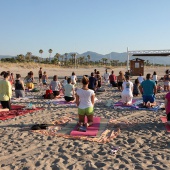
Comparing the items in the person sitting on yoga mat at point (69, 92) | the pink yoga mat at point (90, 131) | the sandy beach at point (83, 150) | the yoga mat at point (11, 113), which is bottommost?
the sandy beach at point (83, 150)

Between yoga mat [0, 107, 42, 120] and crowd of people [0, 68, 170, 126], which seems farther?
yoga mat [0, 107, 42, 120]

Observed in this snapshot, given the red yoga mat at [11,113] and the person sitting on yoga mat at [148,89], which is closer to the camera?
the red yoga mat at [11,113]

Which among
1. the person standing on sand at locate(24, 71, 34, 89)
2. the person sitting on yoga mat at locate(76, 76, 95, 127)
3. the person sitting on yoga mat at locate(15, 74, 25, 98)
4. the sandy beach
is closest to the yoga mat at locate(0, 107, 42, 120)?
the sandy beach

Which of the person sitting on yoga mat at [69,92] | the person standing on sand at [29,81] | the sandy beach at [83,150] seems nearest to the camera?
the sandy beach at [83,150]

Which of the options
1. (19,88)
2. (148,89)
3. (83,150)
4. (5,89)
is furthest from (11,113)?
(148,89)

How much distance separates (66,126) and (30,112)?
225 cm

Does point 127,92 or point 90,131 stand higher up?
point 127,92

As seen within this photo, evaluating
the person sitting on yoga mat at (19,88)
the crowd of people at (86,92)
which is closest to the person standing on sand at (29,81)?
the crowd of people at (86,92)

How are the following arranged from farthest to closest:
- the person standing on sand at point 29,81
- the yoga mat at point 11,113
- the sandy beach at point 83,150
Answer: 1. the person standing on sand at point 29,81
2. the yoga mat at point 11,113
3. the sandy beach at point 83,150

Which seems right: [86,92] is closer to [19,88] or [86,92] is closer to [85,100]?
[85,100]

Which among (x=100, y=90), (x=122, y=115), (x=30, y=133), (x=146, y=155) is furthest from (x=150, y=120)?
(x=100, y=90)

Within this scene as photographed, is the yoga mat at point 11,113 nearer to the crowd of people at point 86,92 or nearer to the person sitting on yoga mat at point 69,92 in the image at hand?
the crowd of people at point 86,92

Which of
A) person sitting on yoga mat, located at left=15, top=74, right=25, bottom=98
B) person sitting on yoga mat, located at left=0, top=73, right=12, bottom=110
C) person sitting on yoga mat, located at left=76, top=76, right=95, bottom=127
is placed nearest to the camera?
person sitting on yoga mat, located at left=76, top=76, right=95, bottom=127

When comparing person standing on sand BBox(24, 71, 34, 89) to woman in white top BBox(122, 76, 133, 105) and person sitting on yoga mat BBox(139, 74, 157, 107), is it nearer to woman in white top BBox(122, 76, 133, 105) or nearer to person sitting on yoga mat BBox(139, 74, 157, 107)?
woman in white top BBox(122, 76, 133, 105)
